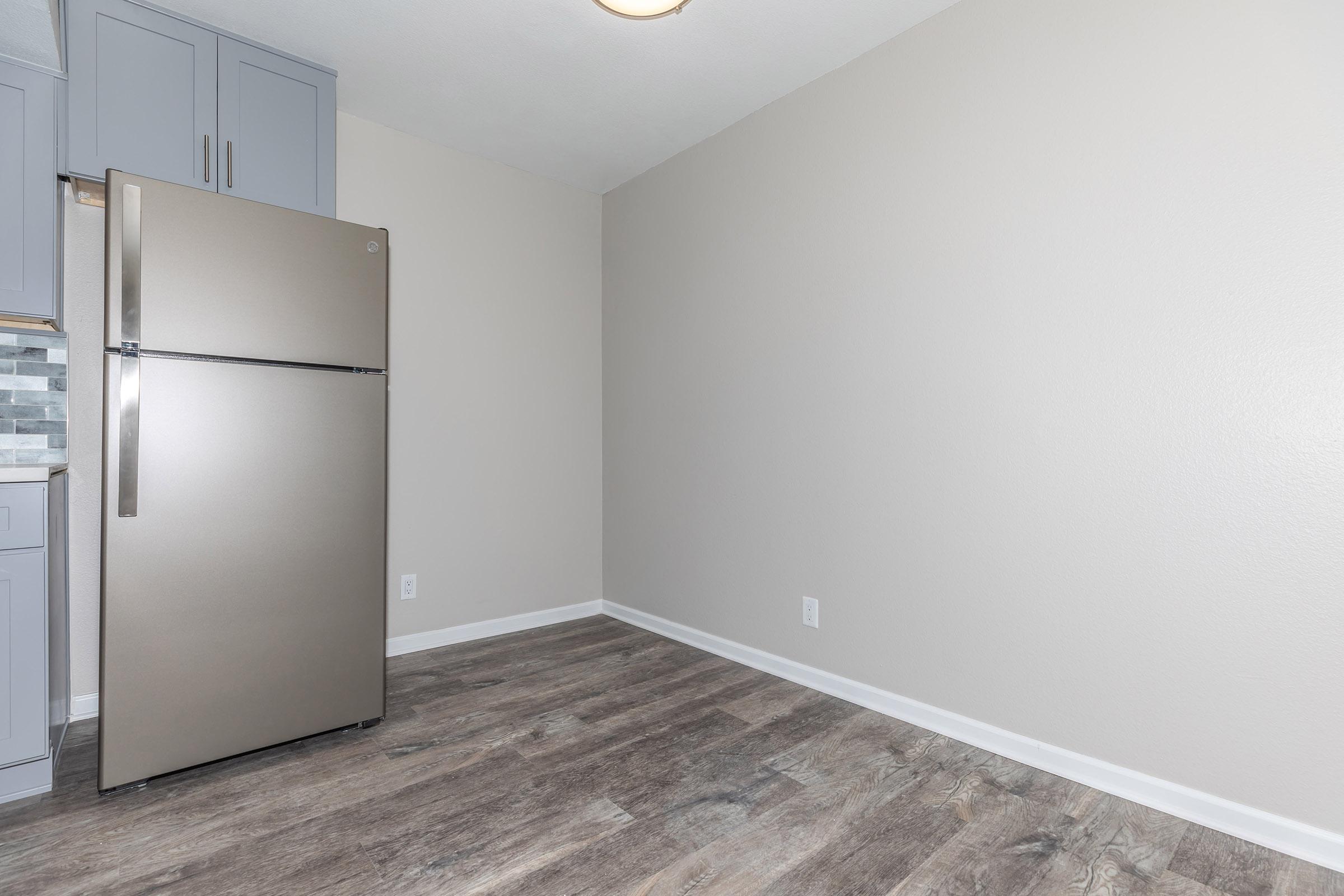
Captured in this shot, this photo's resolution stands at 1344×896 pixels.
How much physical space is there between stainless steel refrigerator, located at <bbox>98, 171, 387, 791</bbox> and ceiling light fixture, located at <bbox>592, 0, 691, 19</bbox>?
1107 mm

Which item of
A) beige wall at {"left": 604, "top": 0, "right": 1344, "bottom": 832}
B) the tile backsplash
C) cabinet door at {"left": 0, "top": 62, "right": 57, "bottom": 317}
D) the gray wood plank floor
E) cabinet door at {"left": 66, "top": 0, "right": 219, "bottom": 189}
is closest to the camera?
the gray wood plank floor

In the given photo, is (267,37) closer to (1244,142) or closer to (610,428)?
(610,428)

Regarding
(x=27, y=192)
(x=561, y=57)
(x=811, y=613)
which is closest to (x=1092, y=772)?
(x=811, y=613)

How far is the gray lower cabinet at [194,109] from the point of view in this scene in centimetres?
220

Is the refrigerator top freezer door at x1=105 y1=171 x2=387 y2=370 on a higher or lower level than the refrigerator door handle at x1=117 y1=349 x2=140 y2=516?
higher

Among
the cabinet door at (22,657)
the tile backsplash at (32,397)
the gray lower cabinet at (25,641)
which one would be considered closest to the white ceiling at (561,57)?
the tile backsplash at (32,397)

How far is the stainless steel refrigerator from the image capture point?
193 cm

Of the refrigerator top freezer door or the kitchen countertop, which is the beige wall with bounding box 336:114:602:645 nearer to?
the refrigerator top freezer door

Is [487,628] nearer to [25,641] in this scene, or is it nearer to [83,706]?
[83,706]

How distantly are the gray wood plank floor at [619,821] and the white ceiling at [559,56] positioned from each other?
90.8 inches

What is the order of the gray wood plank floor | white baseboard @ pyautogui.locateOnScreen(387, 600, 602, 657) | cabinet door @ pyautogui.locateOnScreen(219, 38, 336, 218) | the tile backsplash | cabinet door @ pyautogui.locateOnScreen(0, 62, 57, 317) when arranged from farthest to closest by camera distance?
white baseboard @ pyautogui.locateOnScreen(387, 600, 602, 657), cabinet door @ pyautogui.locateOnScreen(219, 38, 336, 218), the tile backsplash, cabinet door @ pyautogui.locateOnScreen(0, 62, 57, 317), the gray wood plank floor

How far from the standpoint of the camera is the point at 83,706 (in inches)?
98.3

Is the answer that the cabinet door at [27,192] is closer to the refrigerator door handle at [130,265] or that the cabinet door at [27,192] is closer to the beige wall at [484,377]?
the refrigerator door handle at [130,265]

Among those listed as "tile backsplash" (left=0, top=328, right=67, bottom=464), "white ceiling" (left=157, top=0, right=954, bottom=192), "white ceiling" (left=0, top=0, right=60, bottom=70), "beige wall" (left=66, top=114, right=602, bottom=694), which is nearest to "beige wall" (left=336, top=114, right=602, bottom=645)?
"beige wall" (left=66, top=114, right=602, bottom=694)
